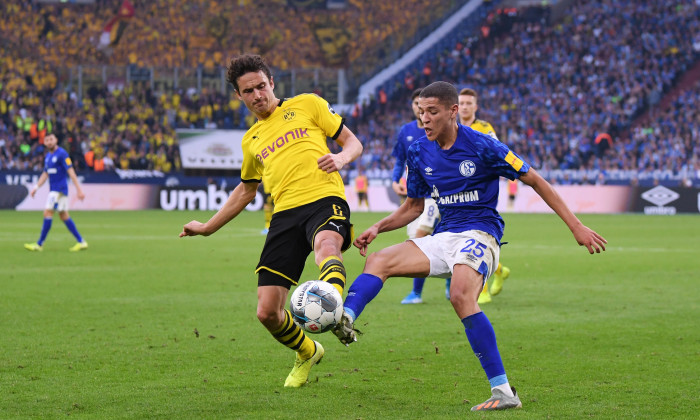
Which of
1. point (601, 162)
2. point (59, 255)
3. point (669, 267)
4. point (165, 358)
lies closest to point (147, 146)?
point (601, 162)

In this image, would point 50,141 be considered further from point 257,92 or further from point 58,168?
point 257,92

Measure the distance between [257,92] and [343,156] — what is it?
78 centimetres

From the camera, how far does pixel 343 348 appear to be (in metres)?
7.27

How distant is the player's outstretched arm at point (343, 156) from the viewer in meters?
5.29

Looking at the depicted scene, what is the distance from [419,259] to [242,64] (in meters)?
1.72

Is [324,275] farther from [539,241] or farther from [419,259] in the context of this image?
[539,241]

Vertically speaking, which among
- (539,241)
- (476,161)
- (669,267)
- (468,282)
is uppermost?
(476,161)

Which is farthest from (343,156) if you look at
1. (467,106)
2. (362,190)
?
(362,190)

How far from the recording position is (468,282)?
509 cm

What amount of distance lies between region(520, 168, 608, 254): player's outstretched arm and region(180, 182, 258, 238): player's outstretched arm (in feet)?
6.72

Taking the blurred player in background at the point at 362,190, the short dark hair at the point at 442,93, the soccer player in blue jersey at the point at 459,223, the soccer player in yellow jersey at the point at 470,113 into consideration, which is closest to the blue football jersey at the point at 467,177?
the soccer player in blue jersey at the point at 459,223

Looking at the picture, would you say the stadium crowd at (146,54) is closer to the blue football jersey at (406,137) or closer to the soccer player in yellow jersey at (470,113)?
the blue football jersey at (406,137)

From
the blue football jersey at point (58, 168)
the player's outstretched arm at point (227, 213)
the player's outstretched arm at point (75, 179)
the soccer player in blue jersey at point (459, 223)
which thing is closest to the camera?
the soccer player in blue jersey at point (459, 223)

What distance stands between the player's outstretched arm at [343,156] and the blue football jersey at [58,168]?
1243 centimetres
